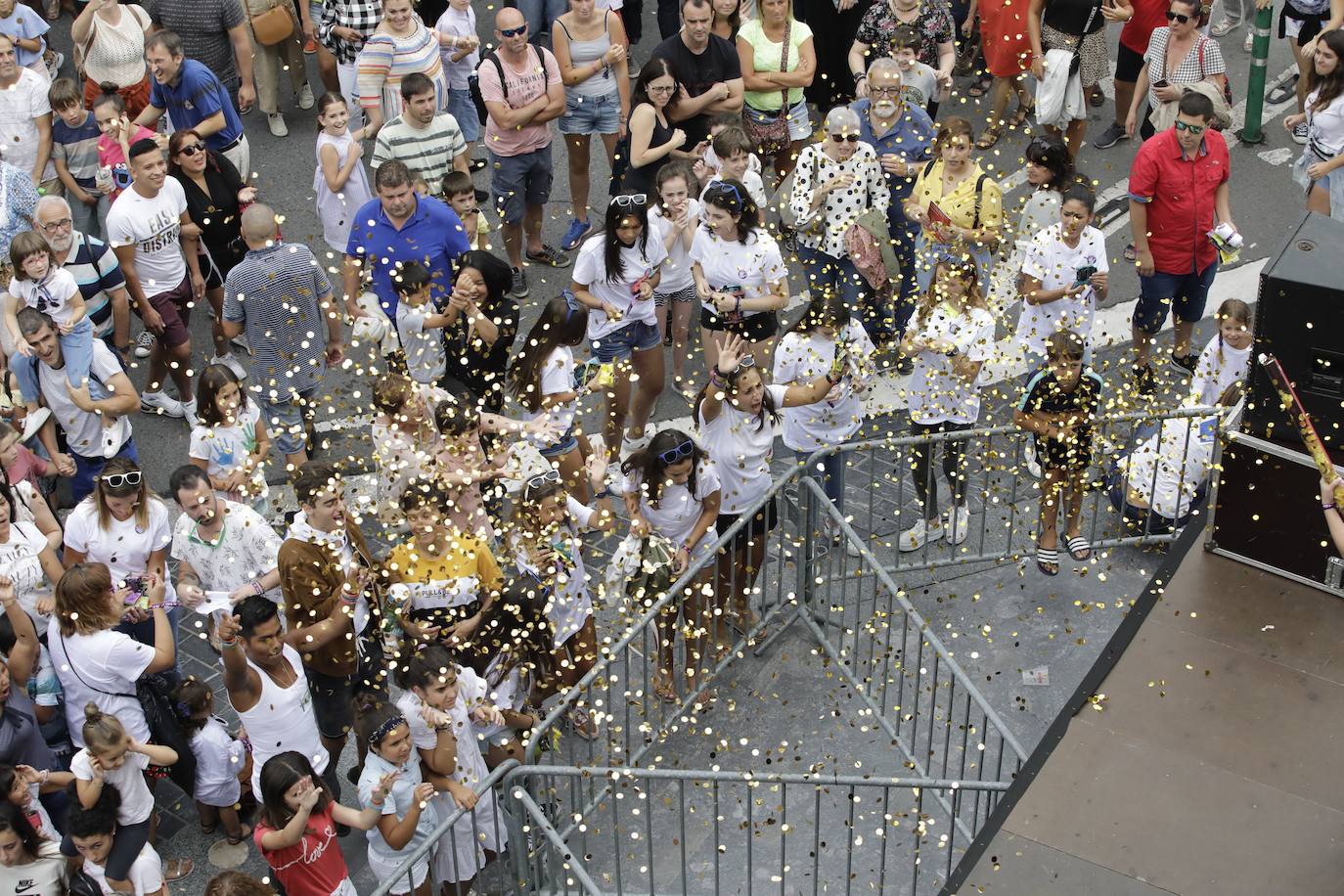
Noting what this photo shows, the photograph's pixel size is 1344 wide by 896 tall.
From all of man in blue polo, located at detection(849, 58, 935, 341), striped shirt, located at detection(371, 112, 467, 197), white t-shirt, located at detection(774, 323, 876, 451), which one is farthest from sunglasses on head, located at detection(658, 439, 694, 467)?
striped shirt, located at detection(371, 112, 467, 197)

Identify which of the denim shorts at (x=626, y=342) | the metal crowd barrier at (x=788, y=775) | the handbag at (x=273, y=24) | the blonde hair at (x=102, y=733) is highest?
the handbag at (x=273, y=24)

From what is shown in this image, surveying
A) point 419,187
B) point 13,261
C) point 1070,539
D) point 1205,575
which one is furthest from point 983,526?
point 13,261

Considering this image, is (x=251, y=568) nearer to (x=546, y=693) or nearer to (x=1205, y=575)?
(x=546, y=693)

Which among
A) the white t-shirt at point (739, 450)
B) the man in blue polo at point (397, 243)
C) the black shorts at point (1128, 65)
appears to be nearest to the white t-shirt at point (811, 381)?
the white t-shirt at point (739, 450)

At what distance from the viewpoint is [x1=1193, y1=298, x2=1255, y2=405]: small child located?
9.86 meters

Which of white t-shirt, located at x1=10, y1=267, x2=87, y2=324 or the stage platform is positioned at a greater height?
white t-shirt, located at x1=10, y1=267, x2=87, y2=324

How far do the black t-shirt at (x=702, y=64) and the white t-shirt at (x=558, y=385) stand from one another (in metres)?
2.96

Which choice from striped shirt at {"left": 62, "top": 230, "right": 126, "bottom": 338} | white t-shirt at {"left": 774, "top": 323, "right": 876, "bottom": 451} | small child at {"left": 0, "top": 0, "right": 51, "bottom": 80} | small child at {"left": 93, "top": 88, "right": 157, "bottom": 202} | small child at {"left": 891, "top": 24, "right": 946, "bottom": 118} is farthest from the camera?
small child at {"left": 0, "top": 0, "right": 51, "bottom": 80}

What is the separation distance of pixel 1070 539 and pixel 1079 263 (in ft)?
5.16

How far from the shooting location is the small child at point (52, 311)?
10.2 m

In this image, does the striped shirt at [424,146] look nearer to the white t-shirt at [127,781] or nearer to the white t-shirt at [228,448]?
the white t-shirt at [228,448]

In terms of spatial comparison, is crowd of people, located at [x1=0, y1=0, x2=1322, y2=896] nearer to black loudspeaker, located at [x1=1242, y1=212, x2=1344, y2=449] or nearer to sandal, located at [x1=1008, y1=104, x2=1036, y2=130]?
sandal, located at [x1=1008, y1=104, x2=1036, y2=130]

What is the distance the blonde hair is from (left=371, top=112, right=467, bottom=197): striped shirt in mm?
4567

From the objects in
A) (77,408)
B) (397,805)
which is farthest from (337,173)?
(397,805)
